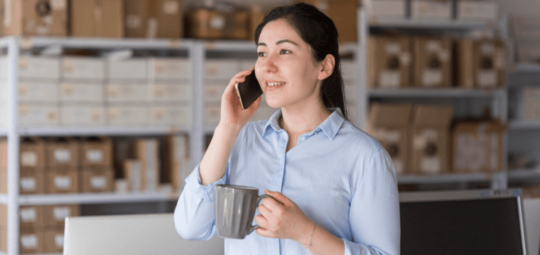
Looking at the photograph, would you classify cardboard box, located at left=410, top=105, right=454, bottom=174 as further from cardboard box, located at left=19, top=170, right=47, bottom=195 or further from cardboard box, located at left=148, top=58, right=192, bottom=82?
cardboard box, located at left=19, top=170, right=47, bottom=195

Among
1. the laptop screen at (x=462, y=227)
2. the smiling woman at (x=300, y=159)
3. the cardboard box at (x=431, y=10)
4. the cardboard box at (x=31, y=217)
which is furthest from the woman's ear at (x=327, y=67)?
the cardboard box at (x=431, y=10)

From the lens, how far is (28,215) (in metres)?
2.87

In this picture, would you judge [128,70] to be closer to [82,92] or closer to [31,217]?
[82,92]

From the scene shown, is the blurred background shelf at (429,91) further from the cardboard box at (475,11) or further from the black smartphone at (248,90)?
the black smartphone at (248,90)

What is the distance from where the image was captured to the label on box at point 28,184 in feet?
9.36

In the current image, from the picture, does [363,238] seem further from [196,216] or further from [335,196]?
[196,216]

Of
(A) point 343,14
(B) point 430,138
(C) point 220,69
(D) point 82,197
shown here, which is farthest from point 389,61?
(D) point 82,197

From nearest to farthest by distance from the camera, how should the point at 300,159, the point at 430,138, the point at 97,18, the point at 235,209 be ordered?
the point at 235,209 → the point at 300,159 → the point at 97,18 → the point at 430,138

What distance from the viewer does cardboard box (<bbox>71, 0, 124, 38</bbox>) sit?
2904 millimetres

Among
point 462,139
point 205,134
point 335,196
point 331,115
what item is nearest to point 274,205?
point 335,196

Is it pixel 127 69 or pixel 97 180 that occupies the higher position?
pixel 127 69

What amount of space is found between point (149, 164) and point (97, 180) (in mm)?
313

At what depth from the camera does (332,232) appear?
3.08ft

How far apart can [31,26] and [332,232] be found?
2.54 meters
